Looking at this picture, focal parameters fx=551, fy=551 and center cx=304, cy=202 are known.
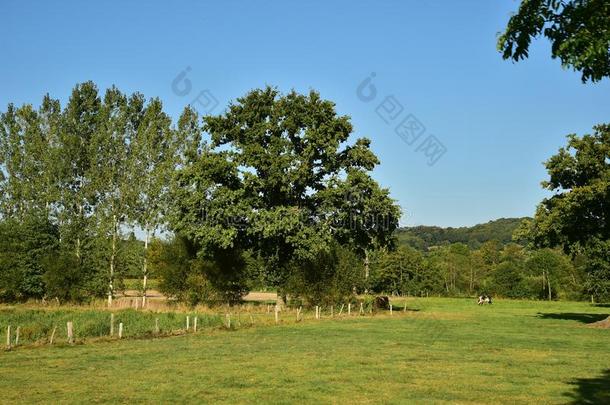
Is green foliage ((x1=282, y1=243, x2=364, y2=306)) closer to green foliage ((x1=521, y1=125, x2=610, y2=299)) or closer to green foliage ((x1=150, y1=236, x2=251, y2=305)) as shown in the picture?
green foliage ((x1=150, y1=236, x2=251, y2=305))

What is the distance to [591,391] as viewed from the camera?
15250 millimetres

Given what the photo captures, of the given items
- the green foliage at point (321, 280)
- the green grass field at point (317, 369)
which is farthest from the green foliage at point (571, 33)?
the green foliage at point (321, 280)

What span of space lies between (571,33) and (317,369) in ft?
47.0

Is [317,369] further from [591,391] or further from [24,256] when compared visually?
[24,256]

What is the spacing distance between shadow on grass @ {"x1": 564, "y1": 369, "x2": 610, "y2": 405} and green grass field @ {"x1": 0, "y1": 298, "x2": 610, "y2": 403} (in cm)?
3

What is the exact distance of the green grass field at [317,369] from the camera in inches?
583

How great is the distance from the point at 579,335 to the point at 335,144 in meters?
24.0

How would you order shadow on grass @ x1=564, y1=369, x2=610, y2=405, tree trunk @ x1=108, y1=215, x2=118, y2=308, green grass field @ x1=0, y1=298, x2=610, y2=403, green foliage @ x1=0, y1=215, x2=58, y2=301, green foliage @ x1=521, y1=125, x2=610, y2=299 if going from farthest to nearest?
tree trunk @ x1=108, y1=215, x2=118, y2=308, green foliage @ x1=0, y1=215, x2=58, y2=301, green foliage @ x1=521, y1=125, x2=610, y2=299, green grass field @ x1=0, y1=298, x2=610, y2=403, shadow on grass @ x1=564, y1=369, x2=610, y2=405

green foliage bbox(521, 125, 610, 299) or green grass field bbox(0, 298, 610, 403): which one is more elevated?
green foliage bbox(521, 125, 610, 299)

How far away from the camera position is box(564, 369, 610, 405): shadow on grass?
14.1 m

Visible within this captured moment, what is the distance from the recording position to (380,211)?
4716 cm

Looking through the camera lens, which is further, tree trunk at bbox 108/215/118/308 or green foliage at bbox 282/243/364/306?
tree trunk at bbox 108/215/118/308

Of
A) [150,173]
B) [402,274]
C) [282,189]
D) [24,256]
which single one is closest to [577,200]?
[282,189]

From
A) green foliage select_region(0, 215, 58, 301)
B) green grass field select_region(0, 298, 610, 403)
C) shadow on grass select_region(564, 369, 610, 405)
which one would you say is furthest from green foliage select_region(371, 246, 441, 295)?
shadow on grass select_region(564, 369, 610, 405)
